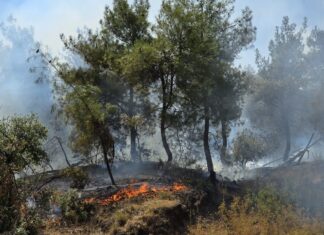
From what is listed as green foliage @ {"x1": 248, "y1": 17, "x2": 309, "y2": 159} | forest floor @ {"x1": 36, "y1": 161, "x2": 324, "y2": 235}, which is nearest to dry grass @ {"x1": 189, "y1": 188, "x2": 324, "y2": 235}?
forest floor @ {"x1": 36, "y1": 161, "x2": 324, "y2": 235}

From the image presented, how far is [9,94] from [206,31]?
55989 mm

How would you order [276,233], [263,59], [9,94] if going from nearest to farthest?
1. [276,233]
2. [263,59]
3. [9,94]

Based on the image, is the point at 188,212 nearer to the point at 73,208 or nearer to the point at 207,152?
the point at 73,208

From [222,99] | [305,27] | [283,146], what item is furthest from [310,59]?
[222,99]

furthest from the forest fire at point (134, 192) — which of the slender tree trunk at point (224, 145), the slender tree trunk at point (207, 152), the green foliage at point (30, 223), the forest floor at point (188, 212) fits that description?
the slender tree trunk at point (224, 145)

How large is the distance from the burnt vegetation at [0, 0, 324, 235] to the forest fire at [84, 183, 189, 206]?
8 cm

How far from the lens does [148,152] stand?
33062mm

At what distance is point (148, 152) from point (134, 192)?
1678 cm

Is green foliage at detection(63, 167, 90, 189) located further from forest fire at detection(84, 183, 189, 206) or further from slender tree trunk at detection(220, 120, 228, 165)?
slender tree trunk at detection(220, 120, 228, 165)

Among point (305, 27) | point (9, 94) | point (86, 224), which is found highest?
point (9, 94)

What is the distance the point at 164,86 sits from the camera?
2281 cm

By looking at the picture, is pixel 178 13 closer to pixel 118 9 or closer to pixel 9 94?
pixel 118 9

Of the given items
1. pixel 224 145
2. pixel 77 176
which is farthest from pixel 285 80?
pixel 77 176

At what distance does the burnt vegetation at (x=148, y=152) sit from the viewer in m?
12.8
